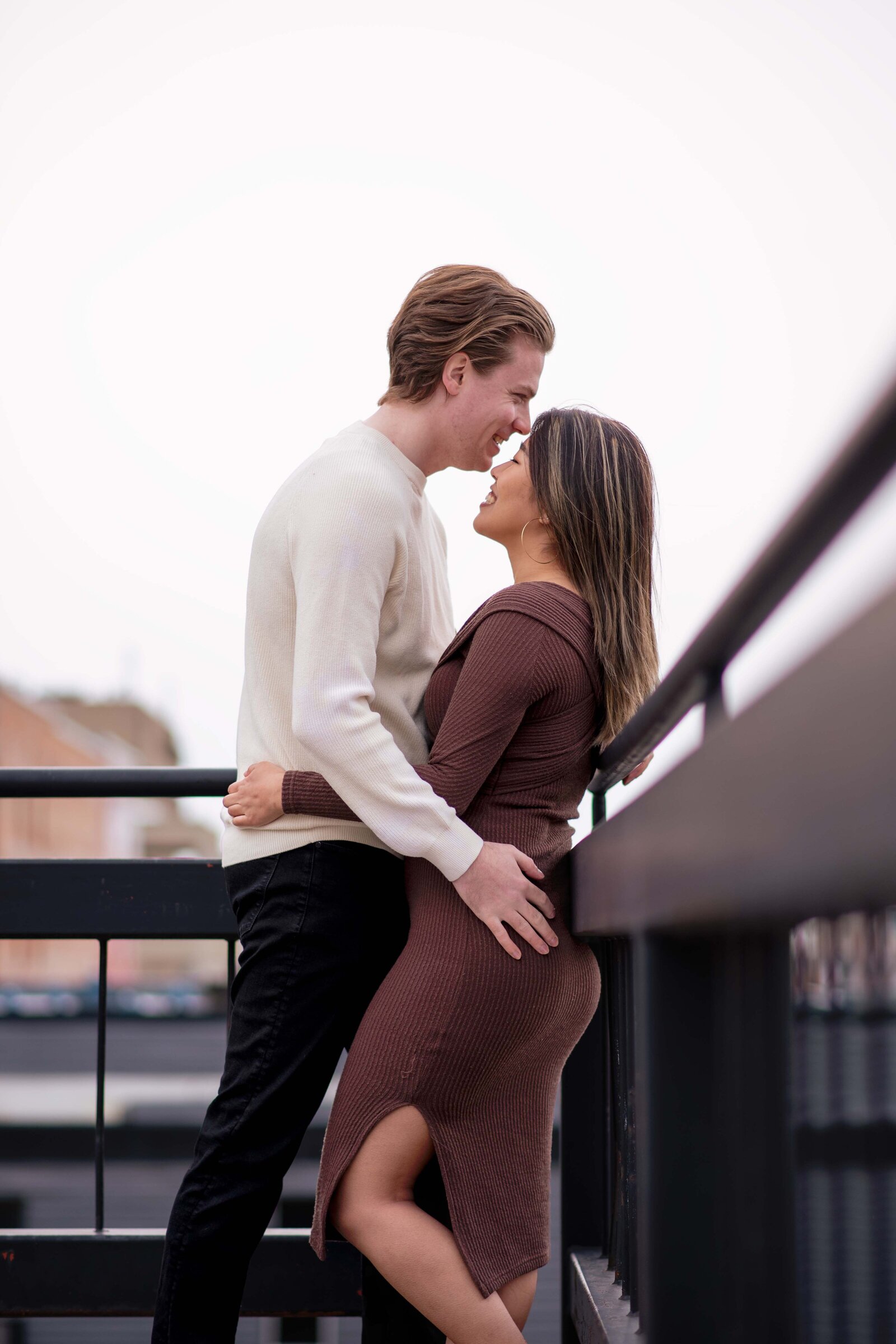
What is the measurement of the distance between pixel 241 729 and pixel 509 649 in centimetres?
52

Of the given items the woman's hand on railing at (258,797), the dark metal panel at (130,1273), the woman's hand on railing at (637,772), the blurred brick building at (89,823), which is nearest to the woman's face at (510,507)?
the woman's hand on railing at (637,772)

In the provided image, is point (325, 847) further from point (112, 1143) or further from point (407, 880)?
point (112, 1143)

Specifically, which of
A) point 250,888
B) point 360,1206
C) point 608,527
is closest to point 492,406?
point 608,527

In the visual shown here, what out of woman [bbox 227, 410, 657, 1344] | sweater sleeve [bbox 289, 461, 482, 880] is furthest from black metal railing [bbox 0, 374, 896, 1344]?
sweater sleeve [bbox 289, 461, 482, 880]

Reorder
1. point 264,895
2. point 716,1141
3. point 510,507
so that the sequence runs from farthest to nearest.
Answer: point 510,507 < point 264,895 < point 716,1141

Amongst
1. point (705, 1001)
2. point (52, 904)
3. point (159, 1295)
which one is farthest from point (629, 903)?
point (52, 904)

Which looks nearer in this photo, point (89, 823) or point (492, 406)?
point (492, 406)

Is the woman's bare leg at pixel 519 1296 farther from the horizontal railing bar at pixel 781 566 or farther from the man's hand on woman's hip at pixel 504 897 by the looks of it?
the horizontal railing bar at pixel 781 566

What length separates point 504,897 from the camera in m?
1.75

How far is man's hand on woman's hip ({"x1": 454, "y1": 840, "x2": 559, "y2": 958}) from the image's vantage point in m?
1.74

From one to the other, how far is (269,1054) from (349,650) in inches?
24.2

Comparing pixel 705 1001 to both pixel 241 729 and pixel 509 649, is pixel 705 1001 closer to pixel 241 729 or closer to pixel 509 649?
pixel 509 649

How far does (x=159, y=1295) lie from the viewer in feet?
5.79

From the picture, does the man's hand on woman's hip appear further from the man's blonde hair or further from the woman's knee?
the man's blonde hair
